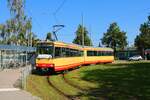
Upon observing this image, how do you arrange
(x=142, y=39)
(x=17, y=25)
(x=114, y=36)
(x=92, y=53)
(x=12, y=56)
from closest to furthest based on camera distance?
1. (x=12, y=56)
2. (x=92, y=53)
3. (x=17, y=25)
4. (x=142, y=39)
5. (x=114, y=36)

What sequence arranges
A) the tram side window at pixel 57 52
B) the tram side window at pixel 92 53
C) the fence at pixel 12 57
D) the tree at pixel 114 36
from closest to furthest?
the tram side window at pixel 57 52 < the fence at pixel 12 57 < the tram side window at pixel 92 53 < the tree at pixel 114 36

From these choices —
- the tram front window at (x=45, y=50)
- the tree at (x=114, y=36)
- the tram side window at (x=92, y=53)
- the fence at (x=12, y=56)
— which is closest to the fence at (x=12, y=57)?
the fence at (x=12, y=56)

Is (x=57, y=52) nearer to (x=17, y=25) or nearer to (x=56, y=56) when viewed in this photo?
(x=56, y=56)

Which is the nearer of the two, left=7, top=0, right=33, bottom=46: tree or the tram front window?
the tram front window

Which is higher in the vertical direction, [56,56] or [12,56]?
[12,56]

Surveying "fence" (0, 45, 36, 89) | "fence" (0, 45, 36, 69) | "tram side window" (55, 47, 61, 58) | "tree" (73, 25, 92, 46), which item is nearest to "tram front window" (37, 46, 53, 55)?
"tram side window" (55, 47, 61, 58)

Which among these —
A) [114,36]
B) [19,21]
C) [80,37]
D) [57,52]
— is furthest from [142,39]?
[57,52]

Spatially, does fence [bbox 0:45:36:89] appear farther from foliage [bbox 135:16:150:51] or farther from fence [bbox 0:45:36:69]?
foliage [bbox 135:16:150:51]

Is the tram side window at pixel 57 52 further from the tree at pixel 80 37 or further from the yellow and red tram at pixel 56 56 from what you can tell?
the tree at pixel 80 37

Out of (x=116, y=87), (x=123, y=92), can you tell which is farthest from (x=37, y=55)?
(x=123, y=92)

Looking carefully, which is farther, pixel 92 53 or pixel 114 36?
pixel 114 36

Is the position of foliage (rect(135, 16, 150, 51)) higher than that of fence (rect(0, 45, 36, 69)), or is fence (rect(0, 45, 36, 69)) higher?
foliage (rect(135, 16, 150, 51))

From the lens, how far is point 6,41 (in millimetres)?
73062

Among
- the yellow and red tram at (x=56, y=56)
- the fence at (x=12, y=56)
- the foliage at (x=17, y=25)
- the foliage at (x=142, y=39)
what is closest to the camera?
the yellow and red tram at (x=56, y=56)
